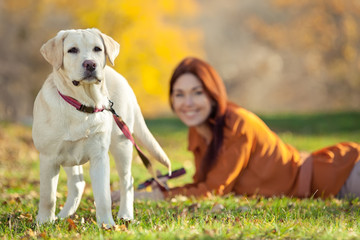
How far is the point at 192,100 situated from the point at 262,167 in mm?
1037

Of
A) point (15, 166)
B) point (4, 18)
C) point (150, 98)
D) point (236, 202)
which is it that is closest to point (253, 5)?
point (150, 98)

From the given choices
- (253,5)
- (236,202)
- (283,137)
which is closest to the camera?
(236,202)

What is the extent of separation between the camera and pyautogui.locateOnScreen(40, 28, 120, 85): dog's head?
8.47ft

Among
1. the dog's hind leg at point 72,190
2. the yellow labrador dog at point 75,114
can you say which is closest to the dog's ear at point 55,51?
the yellow labrador dog at point 75,114

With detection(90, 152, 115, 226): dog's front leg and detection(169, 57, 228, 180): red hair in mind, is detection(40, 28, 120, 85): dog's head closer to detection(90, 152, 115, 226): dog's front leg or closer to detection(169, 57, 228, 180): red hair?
detection(90, 152, 115, 226): dog's front leg

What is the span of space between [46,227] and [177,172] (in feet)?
5.49

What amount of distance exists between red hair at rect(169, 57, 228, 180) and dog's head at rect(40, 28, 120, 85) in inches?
76.9

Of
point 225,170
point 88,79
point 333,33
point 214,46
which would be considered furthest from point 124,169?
point 214,46

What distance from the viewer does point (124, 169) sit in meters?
3.20

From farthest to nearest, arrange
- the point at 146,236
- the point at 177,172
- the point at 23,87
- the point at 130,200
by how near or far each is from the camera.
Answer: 1. the point at 23,87
2. the point at 177,172
3. the point at 130,200
4. the point at 146,236

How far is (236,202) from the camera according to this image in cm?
394

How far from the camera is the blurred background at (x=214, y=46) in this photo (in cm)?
1440

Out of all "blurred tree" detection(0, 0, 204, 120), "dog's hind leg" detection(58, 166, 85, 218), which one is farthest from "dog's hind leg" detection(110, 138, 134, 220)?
"blurred tree" detection(0, 0, 204, 120)

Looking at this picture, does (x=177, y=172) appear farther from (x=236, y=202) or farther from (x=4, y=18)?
(x=4, y=18)
